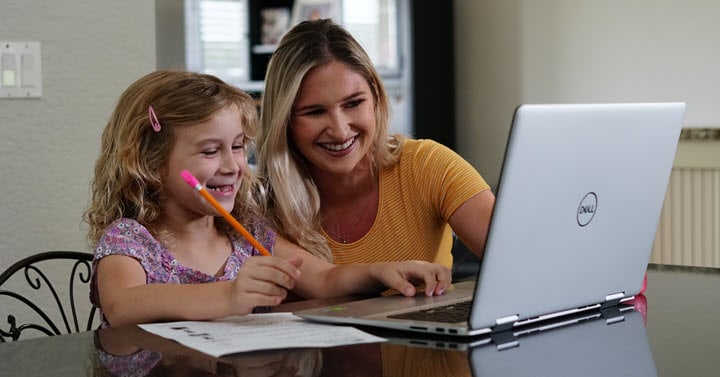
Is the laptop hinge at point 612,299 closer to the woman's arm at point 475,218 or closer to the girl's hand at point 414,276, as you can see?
the girl's hand at point 414,276

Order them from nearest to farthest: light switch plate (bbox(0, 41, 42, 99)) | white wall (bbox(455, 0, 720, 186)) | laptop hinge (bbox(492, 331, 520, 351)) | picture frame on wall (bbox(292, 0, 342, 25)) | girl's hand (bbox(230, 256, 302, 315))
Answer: laptop hinge (bbox(492, 331, 520, 351)) < girl's hand (bbox(230, 256, 302, 315)) < light switch plate (bbox(0, 41, 42, 99)) < white wall (bbox(455, 0, 720, 186)) < picture frame on wall (bbox(292, 0, 342, 25))

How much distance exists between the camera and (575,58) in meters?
4.19

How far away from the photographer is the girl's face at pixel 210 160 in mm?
1377

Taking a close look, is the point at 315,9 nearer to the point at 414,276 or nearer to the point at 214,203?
the point at 414,276

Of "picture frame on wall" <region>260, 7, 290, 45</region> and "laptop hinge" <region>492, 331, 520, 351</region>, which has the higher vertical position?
"picture frame on wall" <region>260, 7, 290, 45</region>

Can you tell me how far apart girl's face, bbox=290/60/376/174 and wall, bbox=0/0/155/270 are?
25.7 inches

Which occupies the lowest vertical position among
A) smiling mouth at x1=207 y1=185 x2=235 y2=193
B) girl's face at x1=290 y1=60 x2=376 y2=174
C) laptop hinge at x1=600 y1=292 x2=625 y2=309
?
laptop hinge at x1=600 y1=292 x2=625 y2=309

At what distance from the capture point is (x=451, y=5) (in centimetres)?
480

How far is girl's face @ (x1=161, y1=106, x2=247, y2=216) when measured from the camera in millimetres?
1377

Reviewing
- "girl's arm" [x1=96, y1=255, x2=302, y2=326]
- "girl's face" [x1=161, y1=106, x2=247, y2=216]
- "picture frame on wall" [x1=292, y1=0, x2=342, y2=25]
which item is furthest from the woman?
"picture frame on wall" [x1=292, y1=0, x2=342, y2=25]

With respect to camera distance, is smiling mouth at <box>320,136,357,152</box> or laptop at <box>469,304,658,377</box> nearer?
laptop at <box>469,304,658,377</box>

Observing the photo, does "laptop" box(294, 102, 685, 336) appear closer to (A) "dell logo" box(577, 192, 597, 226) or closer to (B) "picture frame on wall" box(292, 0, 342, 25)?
(A) "dell logo" box(577, 192, 597, 226)

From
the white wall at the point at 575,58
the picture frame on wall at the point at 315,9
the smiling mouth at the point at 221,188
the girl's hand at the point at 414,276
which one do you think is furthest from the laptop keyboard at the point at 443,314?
the picture frame on wall at the point at 315,9

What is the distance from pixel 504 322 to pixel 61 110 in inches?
54.1
